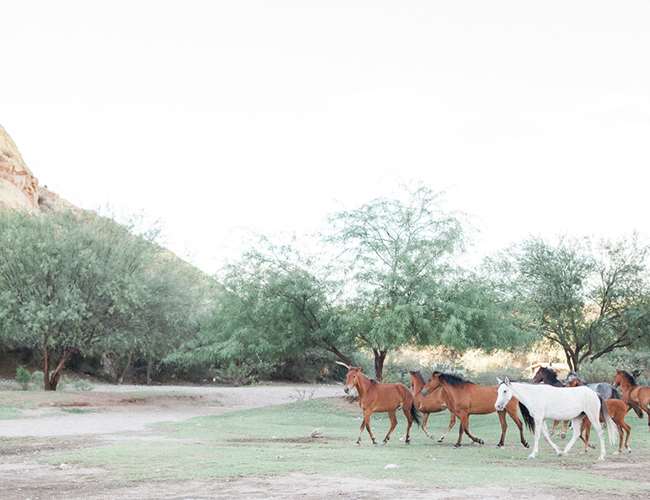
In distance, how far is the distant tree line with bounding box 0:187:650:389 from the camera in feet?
96.2

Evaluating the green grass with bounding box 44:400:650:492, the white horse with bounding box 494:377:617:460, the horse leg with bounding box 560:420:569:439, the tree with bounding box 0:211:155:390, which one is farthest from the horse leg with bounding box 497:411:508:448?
the tree with bounding box 0:211:155:390

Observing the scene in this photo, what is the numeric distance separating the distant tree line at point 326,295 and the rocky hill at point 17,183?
2768 cm

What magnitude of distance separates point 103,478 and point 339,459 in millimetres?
3982

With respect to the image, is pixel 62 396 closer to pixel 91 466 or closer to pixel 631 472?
pixel 91 466

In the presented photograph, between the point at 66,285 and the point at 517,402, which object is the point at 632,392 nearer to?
the point at 517,402

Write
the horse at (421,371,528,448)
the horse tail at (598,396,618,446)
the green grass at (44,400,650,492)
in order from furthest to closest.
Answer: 1. the horse at (421,371,528,448)
2. the horse tail at (598,396,618,446)
3. the green grass at (44,400,650,492)

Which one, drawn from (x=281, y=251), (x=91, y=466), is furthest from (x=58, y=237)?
(x=91, y=466)

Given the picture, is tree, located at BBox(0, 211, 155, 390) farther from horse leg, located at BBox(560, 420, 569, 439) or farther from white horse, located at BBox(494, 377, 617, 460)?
white horse, located at BBox(494, 377, 617, 460)

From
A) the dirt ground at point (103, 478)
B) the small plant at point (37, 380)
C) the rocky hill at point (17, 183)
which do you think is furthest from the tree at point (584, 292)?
the rocky hill at point (17, 183)

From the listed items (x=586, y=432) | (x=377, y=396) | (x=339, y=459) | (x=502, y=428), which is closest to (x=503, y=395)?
(x=502, y=428)

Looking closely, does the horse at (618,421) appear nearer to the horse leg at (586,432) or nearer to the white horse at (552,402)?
the horse leg at (586,432)

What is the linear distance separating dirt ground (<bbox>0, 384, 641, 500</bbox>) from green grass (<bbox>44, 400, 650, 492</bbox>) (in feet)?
1.67

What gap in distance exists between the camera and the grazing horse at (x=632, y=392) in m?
19.4

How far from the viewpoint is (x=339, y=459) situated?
13.7m
